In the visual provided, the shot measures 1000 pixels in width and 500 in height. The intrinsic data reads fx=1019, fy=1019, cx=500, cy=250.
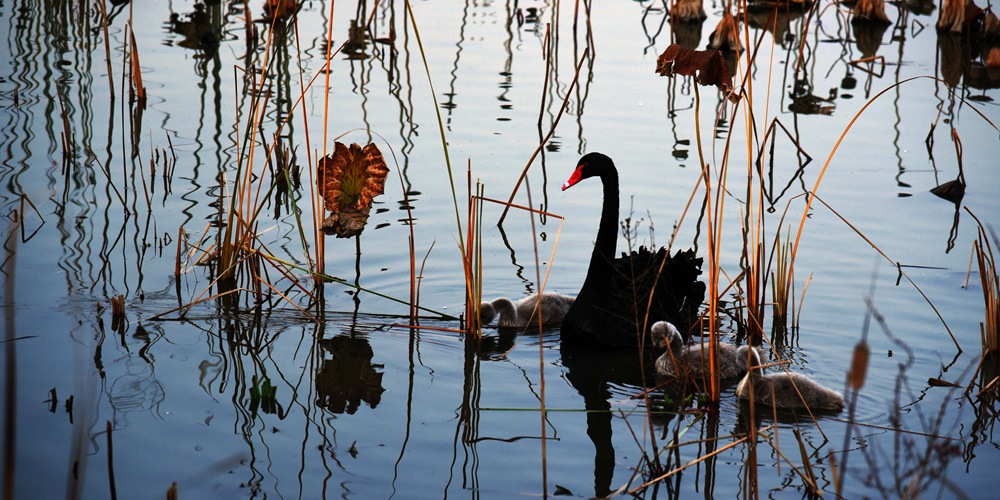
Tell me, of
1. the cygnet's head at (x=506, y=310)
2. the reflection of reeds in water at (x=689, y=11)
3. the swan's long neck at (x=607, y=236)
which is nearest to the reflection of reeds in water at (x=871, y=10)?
the reflection of reeds in water at (x=689, y=11)

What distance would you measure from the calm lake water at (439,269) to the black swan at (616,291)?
6.0 inches

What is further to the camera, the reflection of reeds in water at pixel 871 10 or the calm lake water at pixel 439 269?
the reflection of reeds in water at pixel 871 10

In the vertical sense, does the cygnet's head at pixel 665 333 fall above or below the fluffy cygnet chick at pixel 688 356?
above

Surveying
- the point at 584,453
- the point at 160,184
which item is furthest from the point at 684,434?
the point at 160,184

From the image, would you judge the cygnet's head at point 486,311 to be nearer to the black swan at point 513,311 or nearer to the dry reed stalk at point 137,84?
the black swan at point 513,311

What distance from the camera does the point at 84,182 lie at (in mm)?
6352

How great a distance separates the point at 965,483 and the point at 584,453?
133 cm

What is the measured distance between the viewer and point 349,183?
4.98 m

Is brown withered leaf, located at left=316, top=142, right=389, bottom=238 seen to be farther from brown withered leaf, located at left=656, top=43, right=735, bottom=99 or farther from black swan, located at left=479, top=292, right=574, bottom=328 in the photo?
brown withered leaf, located at left=656, top=43, right=735, bottom=99

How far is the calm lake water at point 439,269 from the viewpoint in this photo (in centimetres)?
357

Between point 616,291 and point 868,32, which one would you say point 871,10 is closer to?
point 868,32

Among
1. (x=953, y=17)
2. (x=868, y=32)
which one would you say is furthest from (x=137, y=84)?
(x=953, y=17)

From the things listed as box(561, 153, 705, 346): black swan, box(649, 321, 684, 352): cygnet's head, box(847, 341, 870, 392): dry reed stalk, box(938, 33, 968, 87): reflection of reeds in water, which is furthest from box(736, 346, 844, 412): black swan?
box(938, 33, 968, 87): reflection of reeds in water

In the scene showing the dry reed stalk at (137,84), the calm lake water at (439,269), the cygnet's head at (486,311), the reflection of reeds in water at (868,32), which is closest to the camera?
the calm lake water at (439,269)
